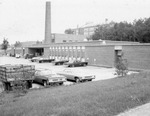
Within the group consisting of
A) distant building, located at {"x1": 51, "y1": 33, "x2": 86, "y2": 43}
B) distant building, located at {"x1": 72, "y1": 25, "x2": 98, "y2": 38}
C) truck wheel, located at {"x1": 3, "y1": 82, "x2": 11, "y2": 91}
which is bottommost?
truck wheel, located at {"x1": 3, "y1": 82, "x2": 11, "y2": 91}

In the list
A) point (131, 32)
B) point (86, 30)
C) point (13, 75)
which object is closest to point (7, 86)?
point (13, 75)

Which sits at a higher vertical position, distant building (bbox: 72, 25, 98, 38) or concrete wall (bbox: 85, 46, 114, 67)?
distant building (bbox: 72, 25, 98, 38)

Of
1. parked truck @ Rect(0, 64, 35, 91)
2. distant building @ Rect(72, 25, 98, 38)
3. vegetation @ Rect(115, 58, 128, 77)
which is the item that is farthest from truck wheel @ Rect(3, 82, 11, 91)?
distant building @ Rect(72, 25, 98, 38)

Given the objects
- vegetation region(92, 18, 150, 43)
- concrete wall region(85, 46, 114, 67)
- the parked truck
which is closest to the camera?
the parked truck

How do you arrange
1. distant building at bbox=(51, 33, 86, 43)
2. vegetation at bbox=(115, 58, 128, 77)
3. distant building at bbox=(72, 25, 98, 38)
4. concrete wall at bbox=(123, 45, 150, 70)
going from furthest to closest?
distant building at bbox=(72, 25, 98, 38)
distant building at bbox=(51, 33, 86, 43)
concrete wall at bbox=(123, 45, 150, 70)
vegetation at bbox=(115, 58, 128, 77)

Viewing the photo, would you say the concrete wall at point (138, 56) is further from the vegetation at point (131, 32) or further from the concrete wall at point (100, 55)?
the vegetation at point (131, 32)

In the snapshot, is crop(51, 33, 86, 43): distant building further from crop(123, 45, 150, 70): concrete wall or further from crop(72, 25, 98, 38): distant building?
crop(123, 45, 150, 70): concrete wall

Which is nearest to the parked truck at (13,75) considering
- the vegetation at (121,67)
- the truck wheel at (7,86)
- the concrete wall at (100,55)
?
the truck wheel at (7,86)

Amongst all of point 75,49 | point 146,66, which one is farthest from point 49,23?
point 146,66

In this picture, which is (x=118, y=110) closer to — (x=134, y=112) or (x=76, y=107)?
(x=134, y=112)

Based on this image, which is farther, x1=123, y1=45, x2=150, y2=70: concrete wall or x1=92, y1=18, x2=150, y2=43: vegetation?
x1=92, y1=18, x2=150, y2=43: vegetation

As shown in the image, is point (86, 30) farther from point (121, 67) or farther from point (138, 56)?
point (121, 67)

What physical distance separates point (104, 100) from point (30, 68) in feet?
29.3

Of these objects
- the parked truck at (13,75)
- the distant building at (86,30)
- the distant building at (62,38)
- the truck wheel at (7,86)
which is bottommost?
the truck wheel at (7,86)
